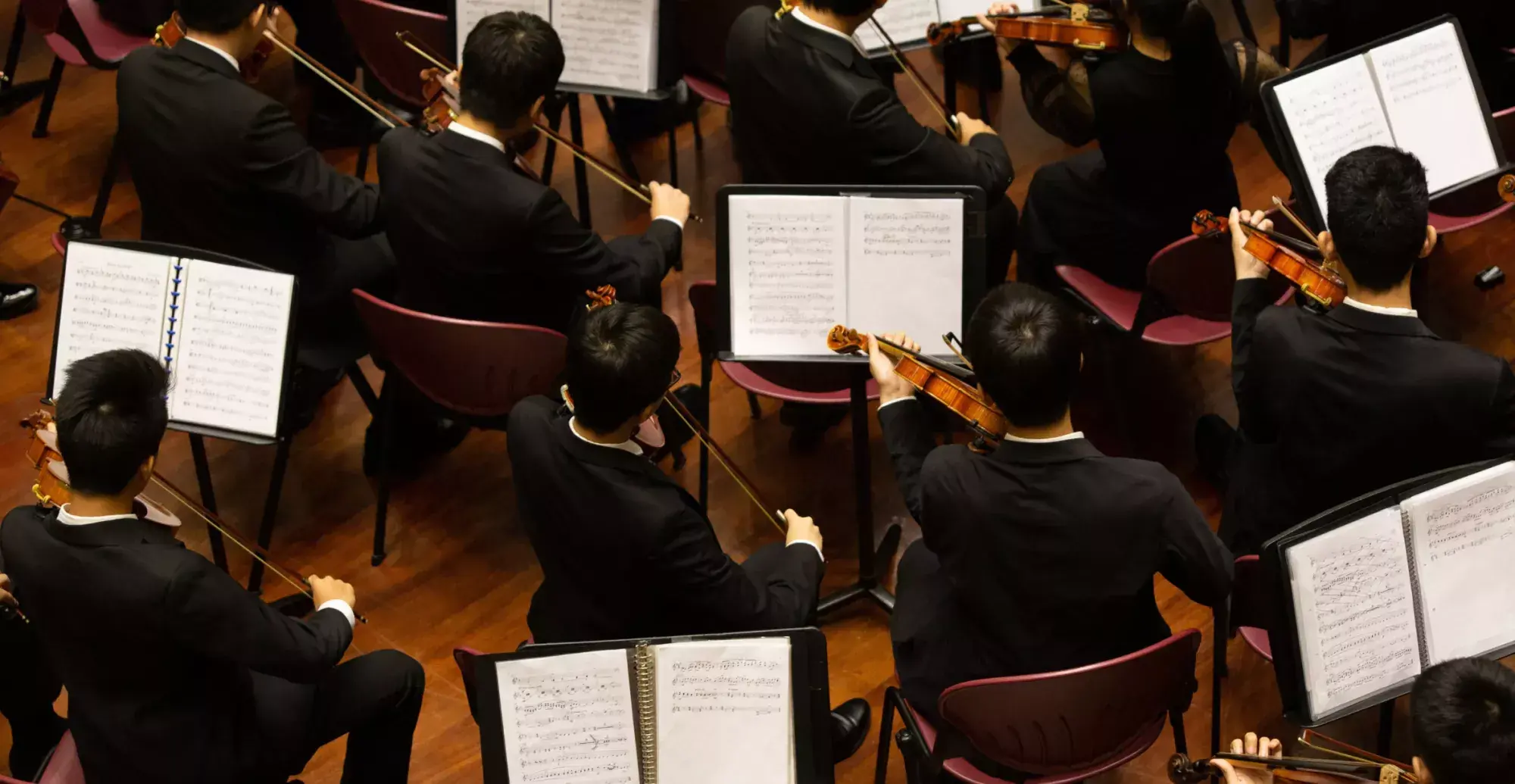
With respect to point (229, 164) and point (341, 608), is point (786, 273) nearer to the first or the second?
point (341, 608)

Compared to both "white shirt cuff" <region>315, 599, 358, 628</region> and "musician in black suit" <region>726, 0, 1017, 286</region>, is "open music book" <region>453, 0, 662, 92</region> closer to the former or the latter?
"musician in black suit" <region>726, 0, 1017, 286</region>

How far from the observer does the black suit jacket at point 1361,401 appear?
2.74m

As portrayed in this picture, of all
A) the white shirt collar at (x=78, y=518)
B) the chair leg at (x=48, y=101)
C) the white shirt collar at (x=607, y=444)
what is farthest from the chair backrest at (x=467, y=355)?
the chair leg at (x=48, y=101)

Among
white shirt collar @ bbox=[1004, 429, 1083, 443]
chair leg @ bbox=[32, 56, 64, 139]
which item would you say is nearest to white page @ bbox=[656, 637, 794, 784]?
white shirt collar @ bbox=[1004, 429, 1083, 443]

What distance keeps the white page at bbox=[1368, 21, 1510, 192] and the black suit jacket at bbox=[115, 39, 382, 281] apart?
2.44m

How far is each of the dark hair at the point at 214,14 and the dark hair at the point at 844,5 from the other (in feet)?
4.45

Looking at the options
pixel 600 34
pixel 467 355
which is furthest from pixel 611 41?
pixel 467 355

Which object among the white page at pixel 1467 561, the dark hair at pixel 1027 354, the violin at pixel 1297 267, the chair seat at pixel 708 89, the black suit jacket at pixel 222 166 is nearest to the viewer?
the dark hair at pixel 1027 354

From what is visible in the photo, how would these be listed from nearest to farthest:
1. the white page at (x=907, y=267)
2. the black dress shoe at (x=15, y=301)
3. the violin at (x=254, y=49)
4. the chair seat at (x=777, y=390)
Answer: the white page at (x=907, y=267)
the chair seat at (x=777, y=390)
the violin at (x=254, y=49)
the black dress shoe at (x=15, y=301)

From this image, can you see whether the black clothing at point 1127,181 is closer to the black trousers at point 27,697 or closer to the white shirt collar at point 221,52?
the white shirt collar at point 221,52

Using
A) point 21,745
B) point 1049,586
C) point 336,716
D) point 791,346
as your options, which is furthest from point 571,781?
point 21,745

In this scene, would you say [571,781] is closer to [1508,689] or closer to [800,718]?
[800,718]

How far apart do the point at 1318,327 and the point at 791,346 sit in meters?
1.05

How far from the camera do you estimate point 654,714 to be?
2.52 metres
